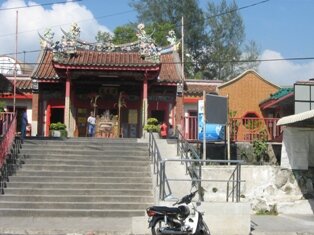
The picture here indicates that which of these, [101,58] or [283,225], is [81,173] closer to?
[283,225]

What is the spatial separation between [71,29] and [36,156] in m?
11.3

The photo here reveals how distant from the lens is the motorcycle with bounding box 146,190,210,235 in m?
11.4

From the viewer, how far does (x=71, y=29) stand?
2792 centimetres

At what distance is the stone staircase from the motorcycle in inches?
136

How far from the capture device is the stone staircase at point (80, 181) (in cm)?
1513

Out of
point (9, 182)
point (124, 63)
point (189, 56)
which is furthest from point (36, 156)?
point (189, 56)

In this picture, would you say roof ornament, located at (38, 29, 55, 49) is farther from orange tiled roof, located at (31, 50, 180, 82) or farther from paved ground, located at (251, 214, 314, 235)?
paved ground, located at (251, 214, 314, 235)

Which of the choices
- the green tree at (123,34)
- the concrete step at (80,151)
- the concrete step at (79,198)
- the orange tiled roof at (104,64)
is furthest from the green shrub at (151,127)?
the green tree at (123,34)

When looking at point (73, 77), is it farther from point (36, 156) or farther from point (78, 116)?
point (36, 156)

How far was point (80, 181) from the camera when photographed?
16625mm

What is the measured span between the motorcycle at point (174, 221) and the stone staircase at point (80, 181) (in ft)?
11.3

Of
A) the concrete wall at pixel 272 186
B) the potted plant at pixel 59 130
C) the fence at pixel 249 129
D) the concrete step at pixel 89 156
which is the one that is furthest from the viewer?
the potted plant at pixel 59 130

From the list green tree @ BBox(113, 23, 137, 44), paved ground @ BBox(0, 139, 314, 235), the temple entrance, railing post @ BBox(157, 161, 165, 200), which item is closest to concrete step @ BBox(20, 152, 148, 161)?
paved ground @ BBox(0, 139, 314, 235)

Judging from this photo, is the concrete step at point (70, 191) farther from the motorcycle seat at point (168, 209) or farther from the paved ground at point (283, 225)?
the motorcycle seat at point (168, 209)
